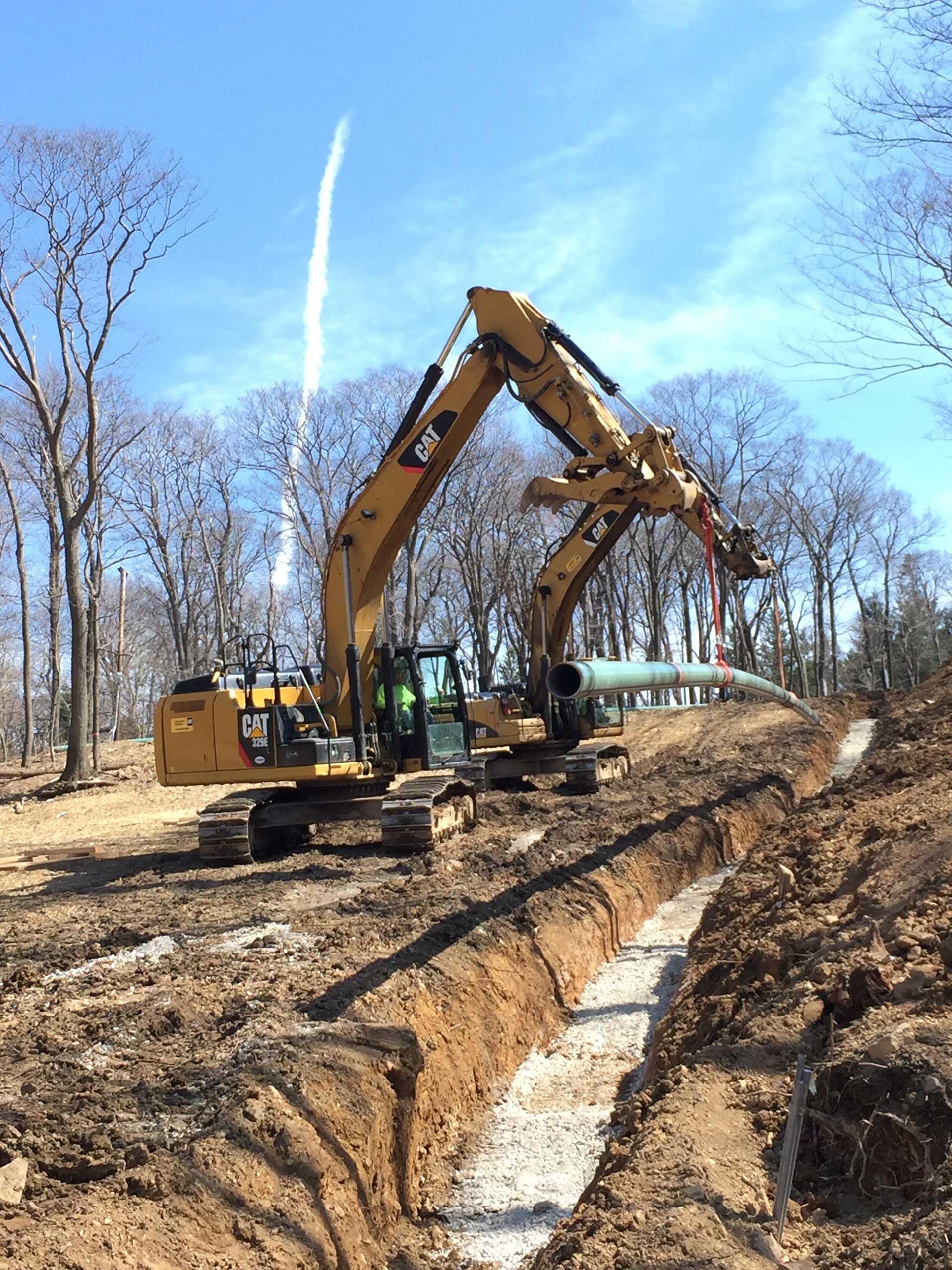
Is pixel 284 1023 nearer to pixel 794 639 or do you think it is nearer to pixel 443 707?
pixel 443 707

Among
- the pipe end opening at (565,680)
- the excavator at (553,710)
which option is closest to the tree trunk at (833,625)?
the excavator at (553,710)

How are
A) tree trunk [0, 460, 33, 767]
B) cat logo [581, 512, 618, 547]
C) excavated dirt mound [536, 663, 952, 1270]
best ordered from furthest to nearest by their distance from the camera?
tree trunk [0, 460, 33, 767], cat logo [581, 512, 618, 547], excavated dirt mound [536, 663, 952, 1270]

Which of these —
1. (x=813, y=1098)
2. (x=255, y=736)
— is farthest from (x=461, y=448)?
(x=813, y=1098)

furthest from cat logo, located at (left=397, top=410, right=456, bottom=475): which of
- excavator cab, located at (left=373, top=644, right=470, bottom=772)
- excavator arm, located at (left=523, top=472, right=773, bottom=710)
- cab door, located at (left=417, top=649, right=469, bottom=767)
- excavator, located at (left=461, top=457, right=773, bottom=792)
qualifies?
excavator, located at (left=461, top=457, right=773, bottom=792)

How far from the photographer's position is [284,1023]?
637 centimetres

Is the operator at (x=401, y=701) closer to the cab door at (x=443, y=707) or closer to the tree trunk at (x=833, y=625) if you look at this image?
the cab door at (x=443, y=707)

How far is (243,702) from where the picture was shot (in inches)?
463

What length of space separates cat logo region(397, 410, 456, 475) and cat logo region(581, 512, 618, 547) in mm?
6014

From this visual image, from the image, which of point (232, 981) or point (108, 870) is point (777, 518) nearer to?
point (108, 870)

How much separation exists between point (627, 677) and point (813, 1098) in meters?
3.58

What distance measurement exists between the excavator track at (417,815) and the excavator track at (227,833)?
1629 mm

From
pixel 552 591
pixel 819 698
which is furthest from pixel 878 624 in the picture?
pixel 552 591

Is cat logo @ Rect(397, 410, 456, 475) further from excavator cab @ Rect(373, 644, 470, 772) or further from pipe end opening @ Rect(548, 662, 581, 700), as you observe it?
pipe end opening @ Rect(548, 662, 581, 700)

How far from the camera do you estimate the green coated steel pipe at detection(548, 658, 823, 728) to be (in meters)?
6.61
